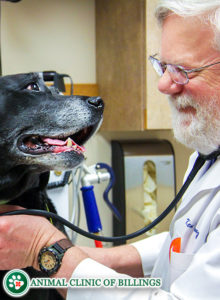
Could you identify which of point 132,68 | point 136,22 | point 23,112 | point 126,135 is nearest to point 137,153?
point 126,135

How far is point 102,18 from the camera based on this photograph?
1.61 m

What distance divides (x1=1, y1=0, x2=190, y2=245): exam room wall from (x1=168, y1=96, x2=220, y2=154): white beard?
75 centimetres

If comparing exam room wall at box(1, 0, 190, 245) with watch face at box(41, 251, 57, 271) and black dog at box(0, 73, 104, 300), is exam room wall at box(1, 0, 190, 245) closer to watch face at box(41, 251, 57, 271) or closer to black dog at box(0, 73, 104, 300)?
black dog at box(0, 73, 104, 300)

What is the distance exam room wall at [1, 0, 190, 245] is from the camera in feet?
5.09

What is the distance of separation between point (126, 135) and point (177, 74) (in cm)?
107

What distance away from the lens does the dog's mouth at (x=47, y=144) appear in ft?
2.46

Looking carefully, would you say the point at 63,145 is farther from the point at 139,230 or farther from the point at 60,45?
the point at 60,45

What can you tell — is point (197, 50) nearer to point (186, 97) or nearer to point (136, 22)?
point (186, 97)

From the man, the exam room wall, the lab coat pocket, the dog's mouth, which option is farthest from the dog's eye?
the exam room wall

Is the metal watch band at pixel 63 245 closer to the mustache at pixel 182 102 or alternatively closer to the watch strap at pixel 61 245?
the watch strap at pixel 61 245

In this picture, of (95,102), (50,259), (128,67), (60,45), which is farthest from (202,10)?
(60,45)

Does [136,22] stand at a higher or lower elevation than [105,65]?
higher

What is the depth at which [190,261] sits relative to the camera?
2.12 feet

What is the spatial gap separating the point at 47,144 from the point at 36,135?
4 centimetres
